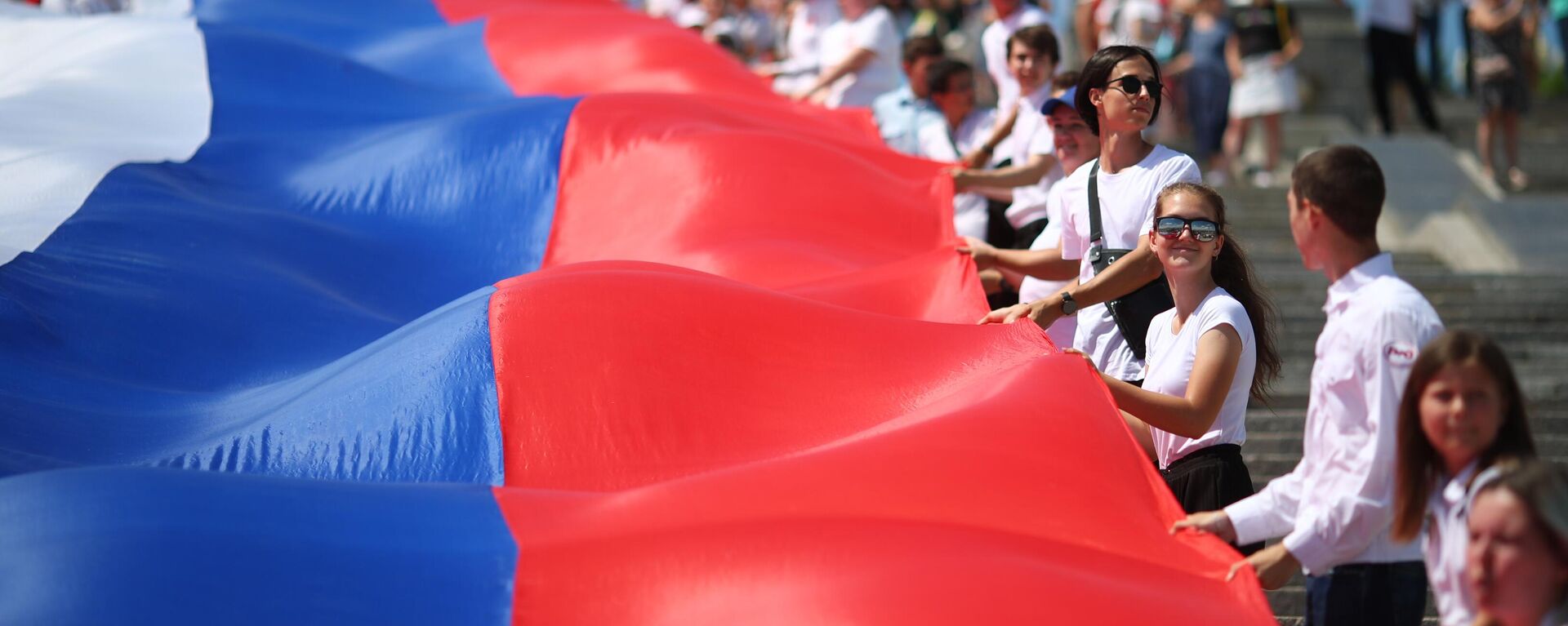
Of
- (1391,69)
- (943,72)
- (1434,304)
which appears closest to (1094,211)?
(943,72)

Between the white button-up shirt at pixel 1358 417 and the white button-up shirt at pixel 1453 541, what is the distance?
7.7 inches

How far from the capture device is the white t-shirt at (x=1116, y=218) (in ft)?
15.3

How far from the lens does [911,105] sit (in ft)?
26.2

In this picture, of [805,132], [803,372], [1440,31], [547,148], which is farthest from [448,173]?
[1440,31]

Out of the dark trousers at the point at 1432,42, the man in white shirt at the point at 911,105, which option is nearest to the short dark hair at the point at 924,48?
the man in white shirt at the point at 911,105

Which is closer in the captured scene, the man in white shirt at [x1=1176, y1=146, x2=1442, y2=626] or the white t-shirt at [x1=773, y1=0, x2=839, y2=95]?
the man in white shirt at [x1=1176, y1=146, x2=1442, y2=626]

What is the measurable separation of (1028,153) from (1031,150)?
59 mm

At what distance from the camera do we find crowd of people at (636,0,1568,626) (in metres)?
2.68

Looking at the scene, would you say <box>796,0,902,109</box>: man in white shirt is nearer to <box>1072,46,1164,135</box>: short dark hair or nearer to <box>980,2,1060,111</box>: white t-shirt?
<box>980,2,1060,111</box>: white t-shirt

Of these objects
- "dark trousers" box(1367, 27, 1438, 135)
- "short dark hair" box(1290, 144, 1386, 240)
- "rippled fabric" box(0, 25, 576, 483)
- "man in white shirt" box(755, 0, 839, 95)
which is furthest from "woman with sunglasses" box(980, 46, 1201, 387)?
"dark trousers" box(1367, 27, 1438, 135)

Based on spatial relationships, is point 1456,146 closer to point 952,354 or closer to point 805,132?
point 805,132

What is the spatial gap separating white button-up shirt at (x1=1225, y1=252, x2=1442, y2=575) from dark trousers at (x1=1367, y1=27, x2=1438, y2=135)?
8.79m

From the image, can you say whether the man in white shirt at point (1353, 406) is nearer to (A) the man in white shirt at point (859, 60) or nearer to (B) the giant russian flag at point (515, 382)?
(B) the giant russian flag at point (515, 382)

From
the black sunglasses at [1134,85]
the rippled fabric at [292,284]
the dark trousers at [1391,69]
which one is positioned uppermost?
the black sunglasses at [1134,85]
